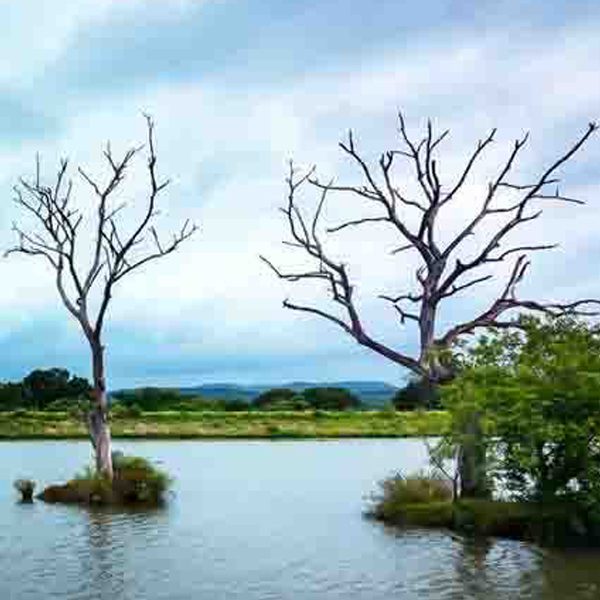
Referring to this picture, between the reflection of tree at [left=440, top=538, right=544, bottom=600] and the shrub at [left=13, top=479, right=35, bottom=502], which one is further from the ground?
the shrub at [left=13, top=479, right=35, bottom=502]

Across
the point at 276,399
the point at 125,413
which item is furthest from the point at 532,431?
the point at 276,399

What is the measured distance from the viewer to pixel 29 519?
2633 centimetres

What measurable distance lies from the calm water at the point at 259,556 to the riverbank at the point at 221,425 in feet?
114

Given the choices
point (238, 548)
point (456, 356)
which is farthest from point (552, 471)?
point (238, 548)

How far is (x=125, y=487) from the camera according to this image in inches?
1148

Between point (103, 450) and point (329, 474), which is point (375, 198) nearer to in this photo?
point (103, 450)

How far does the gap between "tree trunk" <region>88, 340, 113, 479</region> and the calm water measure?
173 centimetres

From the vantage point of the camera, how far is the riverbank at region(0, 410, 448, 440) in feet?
225

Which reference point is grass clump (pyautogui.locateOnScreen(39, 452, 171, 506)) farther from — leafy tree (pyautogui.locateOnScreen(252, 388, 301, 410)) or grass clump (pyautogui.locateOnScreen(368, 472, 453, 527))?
leafy tree (pyautogui.locateOnScreen(252, 388, 301, 410))

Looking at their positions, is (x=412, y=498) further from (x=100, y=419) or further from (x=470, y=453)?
(x=100, y=419)

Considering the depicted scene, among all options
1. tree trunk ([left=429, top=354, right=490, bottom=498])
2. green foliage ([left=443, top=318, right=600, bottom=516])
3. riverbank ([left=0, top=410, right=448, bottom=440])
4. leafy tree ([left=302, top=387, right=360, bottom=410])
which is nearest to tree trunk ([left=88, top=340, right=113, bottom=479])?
tree trunk ([left=429, top=354, right=490, bottom=498])

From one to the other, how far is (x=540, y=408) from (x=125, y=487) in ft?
39.0

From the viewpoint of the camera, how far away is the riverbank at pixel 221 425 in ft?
225

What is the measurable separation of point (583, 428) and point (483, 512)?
3149 mm
